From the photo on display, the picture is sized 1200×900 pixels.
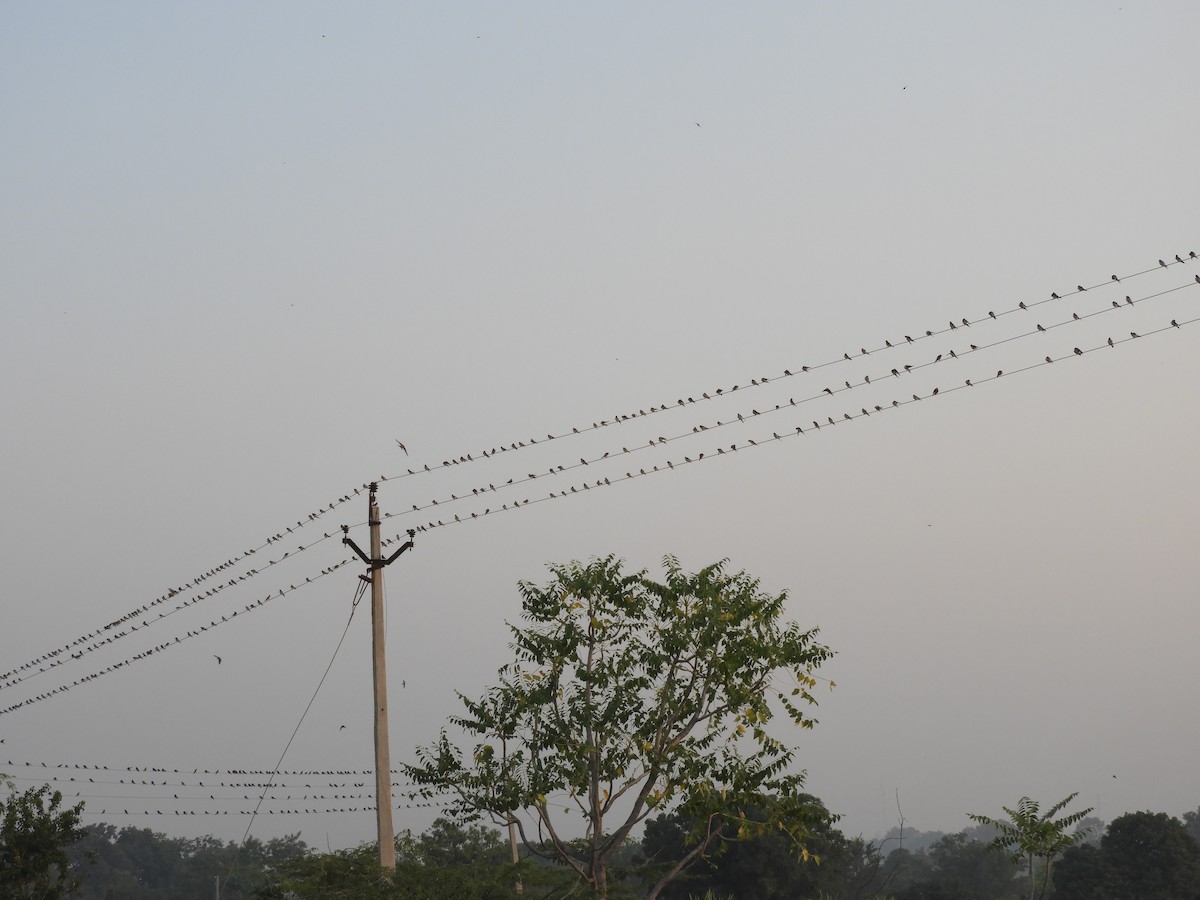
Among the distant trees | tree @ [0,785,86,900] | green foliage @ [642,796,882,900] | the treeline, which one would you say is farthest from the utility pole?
the distant trees

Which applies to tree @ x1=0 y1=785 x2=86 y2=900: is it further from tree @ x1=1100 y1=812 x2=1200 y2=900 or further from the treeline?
tree @ x1=1100 y1=812 x2=1200 y2=900

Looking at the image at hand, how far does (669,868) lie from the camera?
39562 mm

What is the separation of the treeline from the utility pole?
79cm

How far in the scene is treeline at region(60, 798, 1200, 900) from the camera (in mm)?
23969

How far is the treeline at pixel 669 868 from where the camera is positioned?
2397cm

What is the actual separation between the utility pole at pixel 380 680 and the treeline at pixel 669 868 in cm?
79

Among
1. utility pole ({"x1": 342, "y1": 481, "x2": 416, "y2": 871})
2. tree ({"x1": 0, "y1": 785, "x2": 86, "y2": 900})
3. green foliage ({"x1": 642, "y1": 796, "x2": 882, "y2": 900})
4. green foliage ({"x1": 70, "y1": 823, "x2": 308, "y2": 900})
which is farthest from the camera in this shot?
green foliage ({"x1": 70, "y1": 823, "x2": 308, "y2": 900})

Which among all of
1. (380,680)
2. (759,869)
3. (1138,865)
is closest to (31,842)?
(380,680)

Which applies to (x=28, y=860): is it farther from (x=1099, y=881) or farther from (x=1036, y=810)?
(x=1099, y=881)

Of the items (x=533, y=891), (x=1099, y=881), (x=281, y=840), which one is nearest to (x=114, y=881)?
(x=281, y=840)

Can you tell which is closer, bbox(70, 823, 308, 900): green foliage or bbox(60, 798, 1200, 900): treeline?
bbox(60, 798, 1200, 900): treeline

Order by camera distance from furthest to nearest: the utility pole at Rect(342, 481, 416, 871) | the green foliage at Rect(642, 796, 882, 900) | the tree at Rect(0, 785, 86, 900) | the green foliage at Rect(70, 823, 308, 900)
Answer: the green foliage at Rect(70, 823, 308, 900) < the green foliage at Rect(642, 796, 882, 900) < the tree at Rect(0, 785, 86, 900) < the utility pole at Rect(342, 481, 416, 871)

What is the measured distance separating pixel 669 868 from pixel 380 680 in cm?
1989

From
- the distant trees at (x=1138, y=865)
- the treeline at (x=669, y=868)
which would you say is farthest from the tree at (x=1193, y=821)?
the distant trees at (x=1138, y=865)
